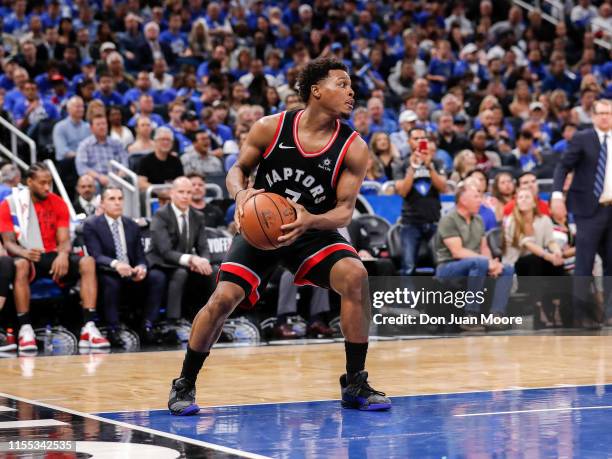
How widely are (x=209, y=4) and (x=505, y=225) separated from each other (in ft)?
27.7

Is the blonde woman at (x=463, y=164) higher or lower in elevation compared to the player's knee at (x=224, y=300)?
higher

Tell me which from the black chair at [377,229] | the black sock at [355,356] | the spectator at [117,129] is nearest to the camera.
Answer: the black sock at [355,356]

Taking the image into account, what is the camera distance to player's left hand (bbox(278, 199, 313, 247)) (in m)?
6.16

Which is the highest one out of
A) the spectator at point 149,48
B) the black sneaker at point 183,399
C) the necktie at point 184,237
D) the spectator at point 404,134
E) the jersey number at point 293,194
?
the spectator at point 149,48

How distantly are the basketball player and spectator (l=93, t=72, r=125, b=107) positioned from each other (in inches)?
365

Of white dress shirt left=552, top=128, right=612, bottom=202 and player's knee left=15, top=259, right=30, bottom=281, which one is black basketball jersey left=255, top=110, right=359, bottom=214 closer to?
player's knee left=15, top=259, right=30, bottom=281

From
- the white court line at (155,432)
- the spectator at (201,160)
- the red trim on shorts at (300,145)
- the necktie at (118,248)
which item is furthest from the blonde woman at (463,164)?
the white court line at (155,432)

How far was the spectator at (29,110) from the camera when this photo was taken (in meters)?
14.8

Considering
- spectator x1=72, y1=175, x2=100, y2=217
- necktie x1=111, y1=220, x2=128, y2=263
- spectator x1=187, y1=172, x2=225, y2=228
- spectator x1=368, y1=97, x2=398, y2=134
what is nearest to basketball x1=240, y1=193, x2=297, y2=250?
necktie x1=111, y1=220, x2=128, y2=263

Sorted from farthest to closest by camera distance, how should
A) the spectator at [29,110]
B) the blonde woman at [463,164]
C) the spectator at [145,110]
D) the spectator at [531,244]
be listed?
the spectator at [145,110]
the spectator at [29,110]
the blonde woman at [463,164]
the spectator at [531,244]

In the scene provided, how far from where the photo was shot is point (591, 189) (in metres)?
11.3

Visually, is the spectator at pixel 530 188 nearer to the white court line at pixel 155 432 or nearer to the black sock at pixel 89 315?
the black sock at pixel 89 315

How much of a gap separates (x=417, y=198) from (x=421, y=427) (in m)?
6.81

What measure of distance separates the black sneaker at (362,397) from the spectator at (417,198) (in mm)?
5981
